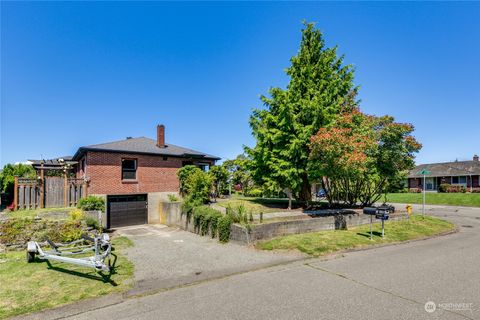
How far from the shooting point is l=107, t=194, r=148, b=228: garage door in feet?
55.8

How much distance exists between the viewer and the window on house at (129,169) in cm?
1780

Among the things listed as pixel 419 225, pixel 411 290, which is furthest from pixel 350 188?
pixel 411 290

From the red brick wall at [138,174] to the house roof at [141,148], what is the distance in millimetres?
371

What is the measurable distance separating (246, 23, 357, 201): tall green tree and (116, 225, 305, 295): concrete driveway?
654 centimetres

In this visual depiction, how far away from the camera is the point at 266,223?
35.0ft

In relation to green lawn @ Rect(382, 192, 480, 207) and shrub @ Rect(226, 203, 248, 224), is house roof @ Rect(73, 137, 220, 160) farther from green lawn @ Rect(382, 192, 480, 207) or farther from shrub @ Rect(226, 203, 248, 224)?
green lawn @ Rect(382, 192, 480, 207)

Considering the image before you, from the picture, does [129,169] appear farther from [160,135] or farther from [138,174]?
[160,135]

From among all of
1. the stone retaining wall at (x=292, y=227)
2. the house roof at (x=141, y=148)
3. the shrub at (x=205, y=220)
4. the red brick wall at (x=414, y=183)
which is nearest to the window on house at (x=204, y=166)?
the house roof at (x=141, y=148)

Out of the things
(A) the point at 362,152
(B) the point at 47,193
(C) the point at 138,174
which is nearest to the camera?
(A) the point at 362,152

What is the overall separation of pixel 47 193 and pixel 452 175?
48.7m

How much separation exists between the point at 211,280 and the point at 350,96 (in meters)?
16.3

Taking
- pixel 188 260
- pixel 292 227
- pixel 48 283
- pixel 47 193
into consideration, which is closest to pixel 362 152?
pixel 292 227

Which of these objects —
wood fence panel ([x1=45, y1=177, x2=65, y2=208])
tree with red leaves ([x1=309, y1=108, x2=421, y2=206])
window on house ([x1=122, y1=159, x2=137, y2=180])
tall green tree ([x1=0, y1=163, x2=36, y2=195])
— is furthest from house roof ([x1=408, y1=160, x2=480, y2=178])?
tall green tree ([x1=0, y1=163, x2=36, y2=195])

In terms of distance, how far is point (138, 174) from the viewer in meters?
18.1
